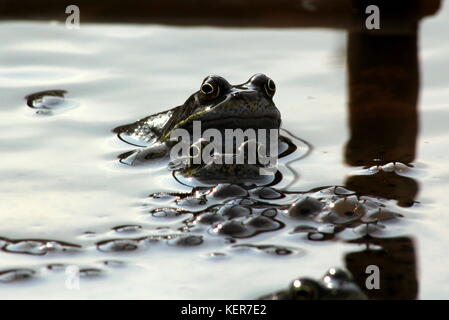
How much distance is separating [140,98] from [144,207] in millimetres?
2418

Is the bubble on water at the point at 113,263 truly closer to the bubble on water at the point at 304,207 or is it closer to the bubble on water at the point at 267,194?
the bubble on water at the point at 304,207

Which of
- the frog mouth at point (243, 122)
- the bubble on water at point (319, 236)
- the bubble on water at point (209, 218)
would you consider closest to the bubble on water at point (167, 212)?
the bubble on water at point (209, 218)

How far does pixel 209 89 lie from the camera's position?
661 centimetres

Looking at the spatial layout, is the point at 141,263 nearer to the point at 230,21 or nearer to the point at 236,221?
the point at 236,221

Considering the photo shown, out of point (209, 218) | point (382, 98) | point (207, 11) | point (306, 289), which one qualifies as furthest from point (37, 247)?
point (207, 11)

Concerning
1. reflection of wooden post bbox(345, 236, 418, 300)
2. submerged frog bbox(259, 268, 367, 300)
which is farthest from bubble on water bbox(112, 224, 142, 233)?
submerged frog bbox(259, 268, 367, 300)

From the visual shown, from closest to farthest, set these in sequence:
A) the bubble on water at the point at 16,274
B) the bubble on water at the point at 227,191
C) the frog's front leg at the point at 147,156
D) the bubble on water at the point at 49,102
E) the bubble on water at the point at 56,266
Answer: the bubble on water at the point at 16,274 < the bubble on water at the point at 56,266 < the bubble on water at the point at 227,191 < the frog's front leg at the point at 147,156 < the bubble on water at the point at 49,102

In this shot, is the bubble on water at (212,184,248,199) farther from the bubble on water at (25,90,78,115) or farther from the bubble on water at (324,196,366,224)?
the bubble on water at (25,90,78,115)

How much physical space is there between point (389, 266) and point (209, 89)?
8.11 ft

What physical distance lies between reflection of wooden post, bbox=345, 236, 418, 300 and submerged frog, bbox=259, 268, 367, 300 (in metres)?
0.21

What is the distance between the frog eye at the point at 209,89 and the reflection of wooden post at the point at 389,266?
6.83 feet

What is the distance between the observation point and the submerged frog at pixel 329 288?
4047mm

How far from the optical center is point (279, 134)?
6855mm

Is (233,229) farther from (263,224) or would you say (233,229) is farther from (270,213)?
(270,213)
